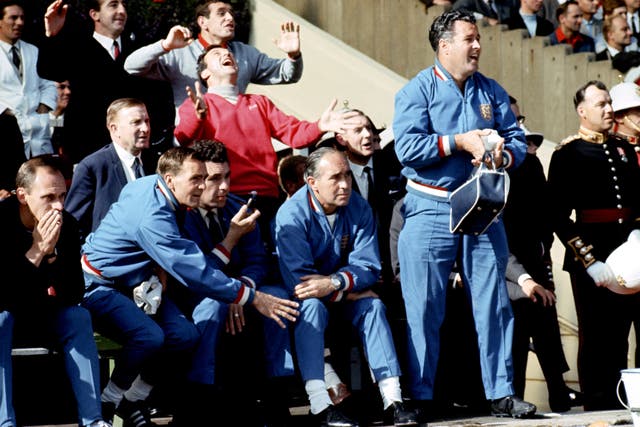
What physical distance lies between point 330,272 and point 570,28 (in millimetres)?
7161

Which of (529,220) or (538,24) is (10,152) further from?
(538,24)

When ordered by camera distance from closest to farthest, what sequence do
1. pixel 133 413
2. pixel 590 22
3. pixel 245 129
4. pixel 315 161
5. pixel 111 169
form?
pixel 133 413 < pixel 315 161 < pixel 111 169 < pixel 245 129 < pixel 590 22

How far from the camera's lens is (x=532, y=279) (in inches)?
381

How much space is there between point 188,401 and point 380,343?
1.15 metres

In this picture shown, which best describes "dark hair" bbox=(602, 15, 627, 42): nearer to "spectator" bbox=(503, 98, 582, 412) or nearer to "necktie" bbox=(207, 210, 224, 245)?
"spectator" bbox=(503, 98, 582, 412)

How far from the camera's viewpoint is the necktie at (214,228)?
8.85 metres

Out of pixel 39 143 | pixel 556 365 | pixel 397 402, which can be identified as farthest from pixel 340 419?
pixel 39 143

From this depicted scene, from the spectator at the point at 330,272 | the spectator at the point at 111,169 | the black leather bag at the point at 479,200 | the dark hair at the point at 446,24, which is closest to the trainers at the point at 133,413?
the spectator at the point at 330,272

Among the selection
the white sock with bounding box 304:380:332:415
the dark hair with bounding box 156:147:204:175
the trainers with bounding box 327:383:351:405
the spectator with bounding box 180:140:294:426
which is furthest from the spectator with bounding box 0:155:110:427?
the trainers with bounding box 327:383:351:405

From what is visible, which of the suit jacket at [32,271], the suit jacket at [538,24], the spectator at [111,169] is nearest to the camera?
the suit jacket at [32,271]

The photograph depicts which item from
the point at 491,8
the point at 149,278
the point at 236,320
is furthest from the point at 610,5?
the point at 149,278

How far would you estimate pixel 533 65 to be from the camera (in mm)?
14695

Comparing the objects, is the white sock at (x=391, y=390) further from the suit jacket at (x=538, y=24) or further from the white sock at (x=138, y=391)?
the suit jacket at (x=538, y=24)

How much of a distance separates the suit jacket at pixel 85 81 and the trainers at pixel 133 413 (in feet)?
8.47
